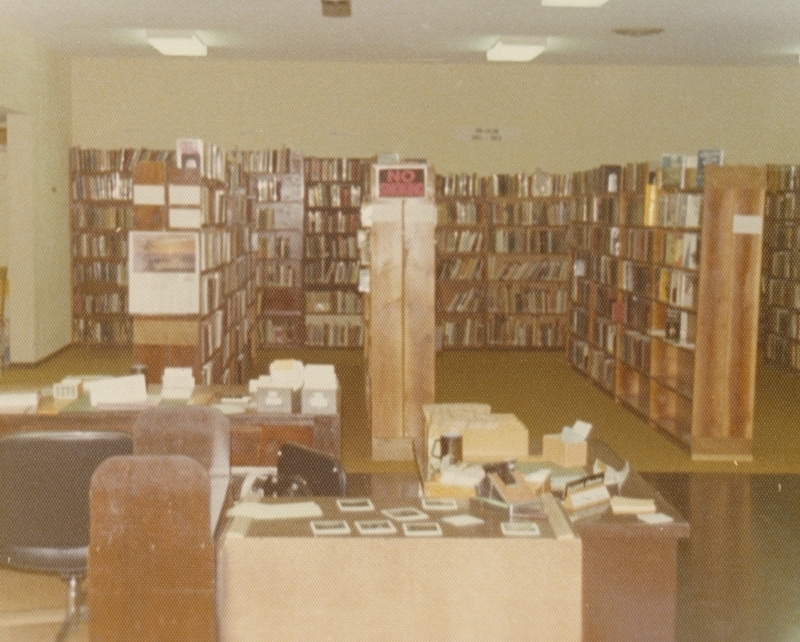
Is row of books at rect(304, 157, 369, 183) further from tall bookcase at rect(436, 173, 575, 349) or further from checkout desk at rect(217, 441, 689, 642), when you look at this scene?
checkout desk at rect(217, 441, 689, 642)

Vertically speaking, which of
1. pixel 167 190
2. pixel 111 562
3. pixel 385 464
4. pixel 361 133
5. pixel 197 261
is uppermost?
pixel 361 133

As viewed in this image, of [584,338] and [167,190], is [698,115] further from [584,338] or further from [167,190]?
[167,190]

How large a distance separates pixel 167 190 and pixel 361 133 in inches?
238

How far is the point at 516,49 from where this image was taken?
11406 millimetres

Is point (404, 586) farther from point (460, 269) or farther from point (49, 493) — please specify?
point (460, 269)

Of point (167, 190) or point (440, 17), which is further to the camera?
point (440, 17)

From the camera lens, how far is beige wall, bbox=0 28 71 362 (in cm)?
1098

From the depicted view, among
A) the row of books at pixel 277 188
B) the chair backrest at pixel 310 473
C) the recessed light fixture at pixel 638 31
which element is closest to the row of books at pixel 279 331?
the row of books at pixel 277 188

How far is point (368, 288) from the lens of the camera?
7672 millimetres

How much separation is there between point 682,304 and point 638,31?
3.63 metres

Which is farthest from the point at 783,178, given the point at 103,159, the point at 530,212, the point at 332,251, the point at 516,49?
the point at 103,159

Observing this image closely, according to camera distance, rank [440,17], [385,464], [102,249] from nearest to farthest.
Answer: [385,464]
[440,17]
[102,249]

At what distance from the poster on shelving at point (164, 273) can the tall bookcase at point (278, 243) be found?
5.14 m

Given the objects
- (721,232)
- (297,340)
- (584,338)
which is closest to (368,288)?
(721,232)
